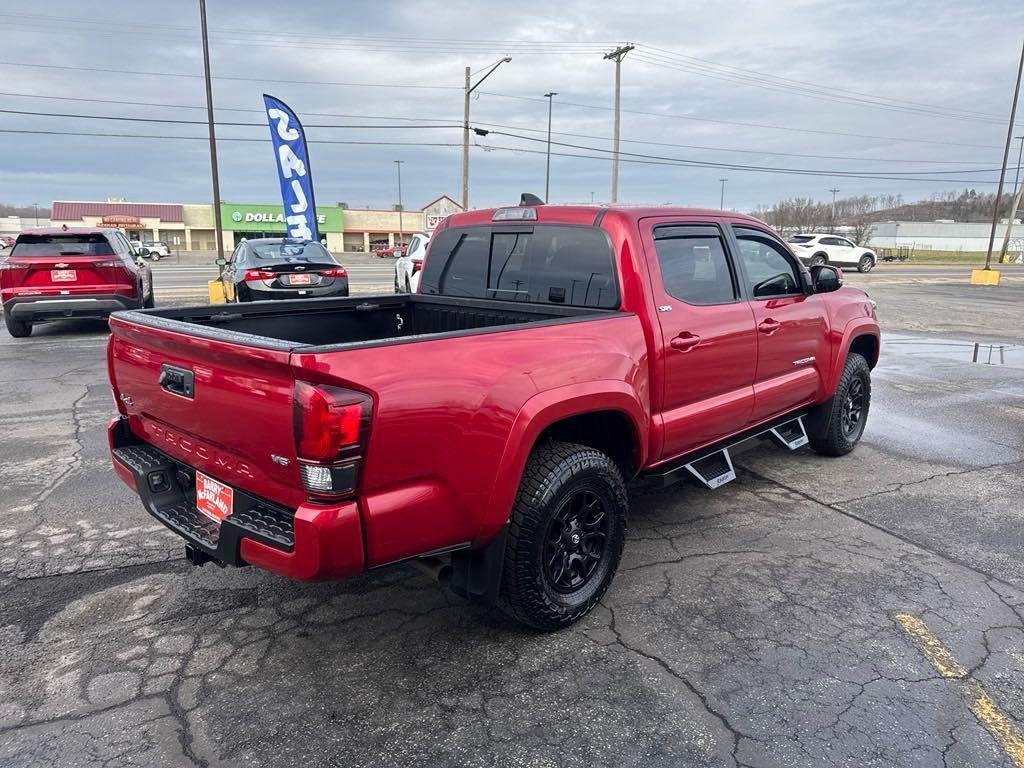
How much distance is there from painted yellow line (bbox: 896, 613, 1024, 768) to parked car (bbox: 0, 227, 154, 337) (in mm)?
11120

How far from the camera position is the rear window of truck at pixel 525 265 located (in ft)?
12.2

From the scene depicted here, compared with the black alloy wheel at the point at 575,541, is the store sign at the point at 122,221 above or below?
above

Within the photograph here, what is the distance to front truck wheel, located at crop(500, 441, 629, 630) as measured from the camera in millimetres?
2906

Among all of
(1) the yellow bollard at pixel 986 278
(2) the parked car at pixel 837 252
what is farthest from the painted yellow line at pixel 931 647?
(2) the parked car at pixel 837 252

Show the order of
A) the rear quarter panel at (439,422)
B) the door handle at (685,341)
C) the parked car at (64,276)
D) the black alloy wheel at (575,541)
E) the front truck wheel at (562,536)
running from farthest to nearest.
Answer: the parked car at (64,276) → the door handle at (685,341) → the black alloy wheel at (575,541) → the front truck wheel at (562,536) → the rear quarter panel at (439,422)

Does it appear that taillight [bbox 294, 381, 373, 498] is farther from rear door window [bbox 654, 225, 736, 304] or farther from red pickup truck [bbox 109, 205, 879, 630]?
rear door window [bbox 654, 225, 736, 304]

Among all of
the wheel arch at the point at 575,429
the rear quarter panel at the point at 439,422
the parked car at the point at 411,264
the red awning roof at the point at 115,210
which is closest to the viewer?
the rear quarter panel at the point at 439,422

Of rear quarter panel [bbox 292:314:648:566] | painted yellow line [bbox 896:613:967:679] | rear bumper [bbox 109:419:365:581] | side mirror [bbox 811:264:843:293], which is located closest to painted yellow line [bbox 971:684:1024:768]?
painted yellow line [bbox 896:613:967:679]

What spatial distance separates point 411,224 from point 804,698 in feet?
293

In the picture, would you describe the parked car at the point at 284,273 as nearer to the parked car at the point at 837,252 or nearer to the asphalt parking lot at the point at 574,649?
the asphalt parking lot at the point at 574,649

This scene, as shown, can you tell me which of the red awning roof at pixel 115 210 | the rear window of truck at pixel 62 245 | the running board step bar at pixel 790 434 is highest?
the red awning roof at pixel 115 210

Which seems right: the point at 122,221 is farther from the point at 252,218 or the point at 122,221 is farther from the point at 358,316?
the point at 358,316

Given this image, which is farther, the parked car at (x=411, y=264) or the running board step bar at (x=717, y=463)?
the parked car at (x=411, y=264)

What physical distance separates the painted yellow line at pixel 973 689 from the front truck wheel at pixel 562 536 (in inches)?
53.5
